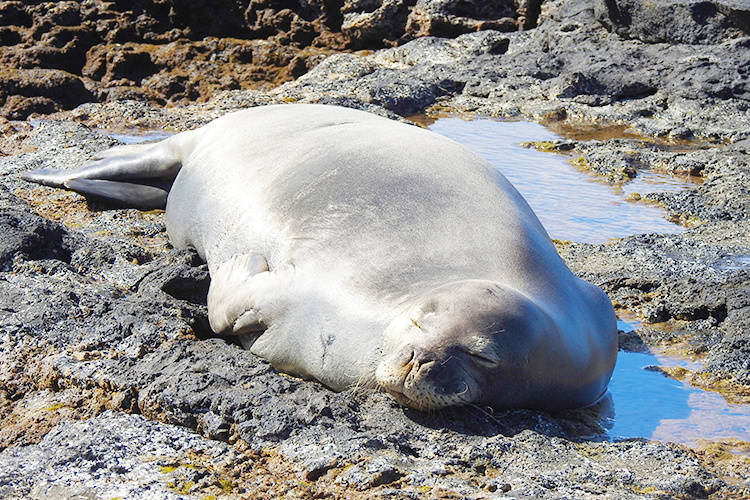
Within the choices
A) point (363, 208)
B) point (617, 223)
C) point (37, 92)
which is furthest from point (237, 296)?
point (37, 92)

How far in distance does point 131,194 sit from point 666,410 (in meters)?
3.40

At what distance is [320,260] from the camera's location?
146 inches

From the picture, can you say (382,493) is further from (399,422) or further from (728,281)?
(728,281)

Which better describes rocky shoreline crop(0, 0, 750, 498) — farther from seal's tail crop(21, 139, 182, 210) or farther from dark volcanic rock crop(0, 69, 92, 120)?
dark volcanic rock crop(0, 69, 92, 120)

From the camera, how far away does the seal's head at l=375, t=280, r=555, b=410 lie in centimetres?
306

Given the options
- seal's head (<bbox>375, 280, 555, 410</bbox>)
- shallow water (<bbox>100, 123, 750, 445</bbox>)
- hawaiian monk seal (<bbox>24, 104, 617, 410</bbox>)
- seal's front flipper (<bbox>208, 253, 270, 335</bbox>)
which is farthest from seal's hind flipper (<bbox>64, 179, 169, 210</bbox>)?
seal's head (<bbox>375, 280, 555, 410</bbox>)

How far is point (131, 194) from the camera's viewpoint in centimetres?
571

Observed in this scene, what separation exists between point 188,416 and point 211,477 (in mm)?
448

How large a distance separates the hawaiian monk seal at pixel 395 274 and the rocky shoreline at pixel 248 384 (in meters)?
A: 0.12

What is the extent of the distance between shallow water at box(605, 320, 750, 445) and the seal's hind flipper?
294 centimetres

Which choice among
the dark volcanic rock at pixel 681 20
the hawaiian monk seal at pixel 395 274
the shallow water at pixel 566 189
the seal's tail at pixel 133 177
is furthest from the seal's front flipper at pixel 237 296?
the dark volcanic rock at pixel 681 20

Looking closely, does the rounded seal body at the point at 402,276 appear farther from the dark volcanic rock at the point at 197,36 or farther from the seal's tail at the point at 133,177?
the dark volcanic rock at the point at 197,36

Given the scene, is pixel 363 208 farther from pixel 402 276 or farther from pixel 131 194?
pixel 131 194

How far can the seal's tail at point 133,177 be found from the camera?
5.61m
